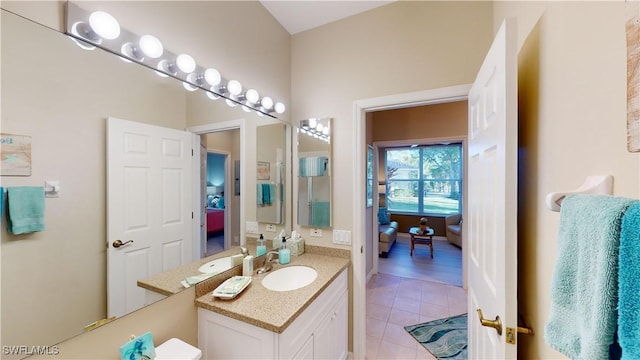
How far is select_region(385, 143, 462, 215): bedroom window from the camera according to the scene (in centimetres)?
578

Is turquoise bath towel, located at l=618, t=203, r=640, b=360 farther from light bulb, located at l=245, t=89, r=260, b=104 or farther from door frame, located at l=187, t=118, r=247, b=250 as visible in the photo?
light bulb, located at l=245, t=89, r=260, b=104

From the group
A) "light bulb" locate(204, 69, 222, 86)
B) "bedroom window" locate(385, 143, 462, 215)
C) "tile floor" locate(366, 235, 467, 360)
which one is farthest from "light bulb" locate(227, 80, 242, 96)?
"bedroom window" locate(385, 143, 462, 215)

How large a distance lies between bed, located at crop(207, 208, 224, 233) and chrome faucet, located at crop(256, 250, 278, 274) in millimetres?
406

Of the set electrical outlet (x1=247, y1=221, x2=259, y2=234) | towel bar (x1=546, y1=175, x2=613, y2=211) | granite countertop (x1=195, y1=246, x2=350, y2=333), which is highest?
towel bar (x1=546, y1=175, x2=613, y2=211)

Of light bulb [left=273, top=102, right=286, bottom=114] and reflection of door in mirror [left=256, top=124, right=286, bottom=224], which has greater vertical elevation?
light bulb [left=273, top=102, right=286, bottom=114]

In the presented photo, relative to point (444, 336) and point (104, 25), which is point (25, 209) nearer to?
point (104, 25)

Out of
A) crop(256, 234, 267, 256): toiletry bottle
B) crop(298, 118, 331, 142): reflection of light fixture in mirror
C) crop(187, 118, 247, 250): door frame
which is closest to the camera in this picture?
crop(187, 118, 247, 250): door frame

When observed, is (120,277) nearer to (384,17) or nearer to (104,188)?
(104,188)

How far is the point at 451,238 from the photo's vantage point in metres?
5.26

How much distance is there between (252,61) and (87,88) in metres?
1.09

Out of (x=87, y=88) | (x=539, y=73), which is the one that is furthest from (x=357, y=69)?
(x=87, y=88)

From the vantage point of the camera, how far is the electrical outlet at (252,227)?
1786mm

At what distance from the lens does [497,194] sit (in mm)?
876

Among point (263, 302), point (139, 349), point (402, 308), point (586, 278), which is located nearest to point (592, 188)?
point (586, 278)
